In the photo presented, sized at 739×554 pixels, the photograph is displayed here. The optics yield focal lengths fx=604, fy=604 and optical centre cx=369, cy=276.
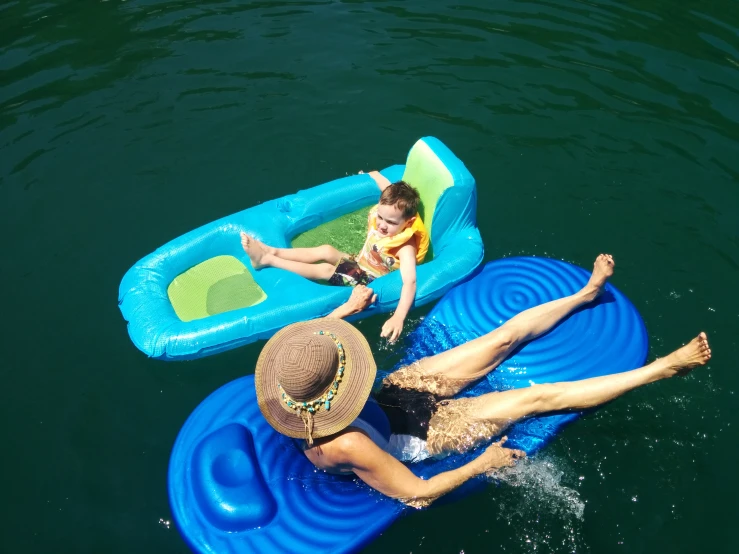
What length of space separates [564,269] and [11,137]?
5913 mm

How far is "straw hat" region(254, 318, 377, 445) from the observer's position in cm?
249

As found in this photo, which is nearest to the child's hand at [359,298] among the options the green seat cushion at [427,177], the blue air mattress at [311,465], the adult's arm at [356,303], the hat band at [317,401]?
the adult's arm at [356,303]

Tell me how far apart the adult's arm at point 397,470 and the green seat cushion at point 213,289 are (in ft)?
6.62

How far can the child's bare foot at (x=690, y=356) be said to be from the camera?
348 centimetres

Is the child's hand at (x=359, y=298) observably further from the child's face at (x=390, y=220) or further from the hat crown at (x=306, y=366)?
the hat crown at (x=306, y=366)

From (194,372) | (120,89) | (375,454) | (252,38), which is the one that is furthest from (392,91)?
(375,454)

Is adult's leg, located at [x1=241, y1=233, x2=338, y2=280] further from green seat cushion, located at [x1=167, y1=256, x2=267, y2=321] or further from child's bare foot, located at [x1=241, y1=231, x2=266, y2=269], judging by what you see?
green seat cushion, located at [x1=167, y1=256, x2=267, y2=321]

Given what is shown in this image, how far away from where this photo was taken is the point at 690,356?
3.49 metres

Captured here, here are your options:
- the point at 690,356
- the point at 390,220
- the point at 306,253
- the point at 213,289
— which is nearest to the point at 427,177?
the point at 390,220

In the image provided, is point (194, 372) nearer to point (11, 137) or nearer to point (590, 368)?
point (590, 368)

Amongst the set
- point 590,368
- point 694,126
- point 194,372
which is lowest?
point 194,372

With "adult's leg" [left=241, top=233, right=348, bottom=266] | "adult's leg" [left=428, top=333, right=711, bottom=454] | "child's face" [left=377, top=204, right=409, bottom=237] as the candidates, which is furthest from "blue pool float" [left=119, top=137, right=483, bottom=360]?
"adult's leg" [left=428, top=333, right=711, bottom=454]

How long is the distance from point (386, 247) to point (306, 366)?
7.54 ft

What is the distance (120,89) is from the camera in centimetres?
712
